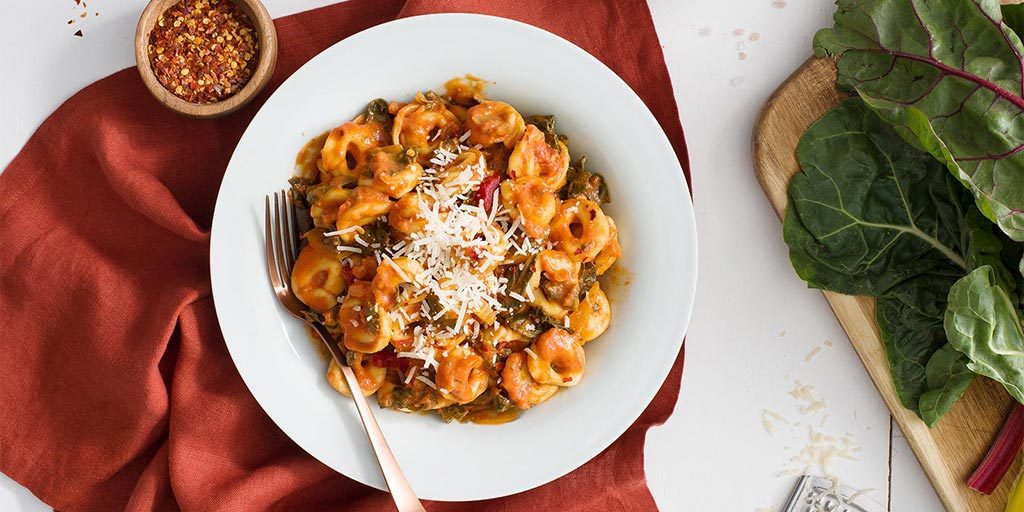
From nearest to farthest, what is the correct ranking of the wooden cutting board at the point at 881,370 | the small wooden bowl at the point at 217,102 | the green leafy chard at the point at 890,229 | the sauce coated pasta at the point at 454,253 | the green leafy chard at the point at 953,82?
the sauce coated pasta at the point at 454,253 < the green leafy chard at the point at 953,82 < the small wooden bowl at the point at 217,102 < the green leafy chard at the point at 890,229 < the wooden cutting board at the point at 881,370

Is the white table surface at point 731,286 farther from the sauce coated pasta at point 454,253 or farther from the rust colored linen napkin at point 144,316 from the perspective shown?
the sauce coated pasta at point 454,253

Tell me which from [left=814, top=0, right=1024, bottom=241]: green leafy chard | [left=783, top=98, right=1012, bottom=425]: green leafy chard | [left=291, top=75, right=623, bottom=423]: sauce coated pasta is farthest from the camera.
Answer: [left=783, top=98, right=1012, bottom=425]: green leafy chard

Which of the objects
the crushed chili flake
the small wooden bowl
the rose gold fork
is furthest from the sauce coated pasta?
the crushed chili flake

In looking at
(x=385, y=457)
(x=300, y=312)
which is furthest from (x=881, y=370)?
(x=300, y=312)

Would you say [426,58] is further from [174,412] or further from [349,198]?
[174,412]

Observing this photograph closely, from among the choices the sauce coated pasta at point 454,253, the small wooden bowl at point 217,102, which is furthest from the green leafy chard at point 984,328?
the small wooden bowl at point 217,102

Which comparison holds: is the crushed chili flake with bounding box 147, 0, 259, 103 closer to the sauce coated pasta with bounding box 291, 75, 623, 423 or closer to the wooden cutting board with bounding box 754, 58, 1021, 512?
the sauce coated pasta with bounding box 291, 75, 623, 423
